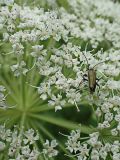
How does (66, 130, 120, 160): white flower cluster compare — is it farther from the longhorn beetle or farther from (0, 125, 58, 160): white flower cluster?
the longhorn beetle

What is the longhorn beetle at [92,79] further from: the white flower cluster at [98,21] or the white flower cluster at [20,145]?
the white flower cluster at [98,21]

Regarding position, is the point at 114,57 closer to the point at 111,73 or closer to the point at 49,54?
the point at 111,73

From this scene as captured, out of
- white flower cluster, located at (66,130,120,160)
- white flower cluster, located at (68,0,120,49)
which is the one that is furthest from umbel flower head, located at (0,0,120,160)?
white flower cluster, located at (68,0,120,49)

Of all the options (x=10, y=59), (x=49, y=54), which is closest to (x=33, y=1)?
(x=10, y=59)

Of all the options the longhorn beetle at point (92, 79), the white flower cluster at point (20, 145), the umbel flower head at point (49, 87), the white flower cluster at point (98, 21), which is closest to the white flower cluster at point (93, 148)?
the umbel flower head at point (49, 87)

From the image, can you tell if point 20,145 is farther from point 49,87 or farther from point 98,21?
point 98,21

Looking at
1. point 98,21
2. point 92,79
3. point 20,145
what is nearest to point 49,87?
point 92,79
